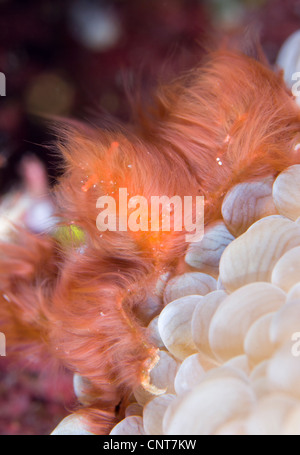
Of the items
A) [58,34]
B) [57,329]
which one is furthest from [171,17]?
[57,329]

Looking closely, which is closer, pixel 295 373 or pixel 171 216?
pixel 295 373

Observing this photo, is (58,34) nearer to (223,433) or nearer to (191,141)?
(191,141)

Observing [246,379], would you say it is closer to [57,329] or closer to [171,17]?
[57,329]
